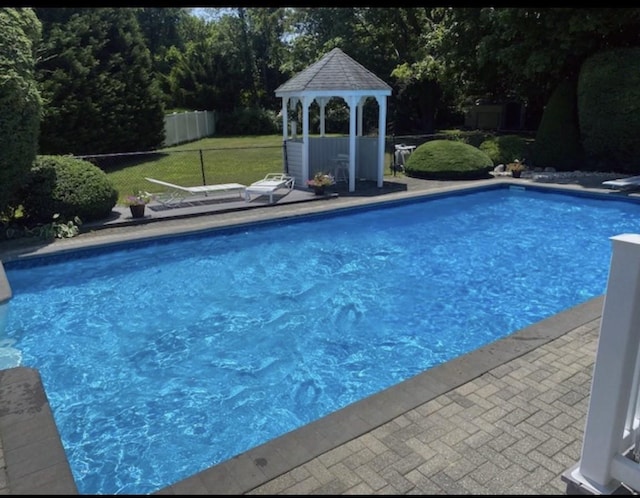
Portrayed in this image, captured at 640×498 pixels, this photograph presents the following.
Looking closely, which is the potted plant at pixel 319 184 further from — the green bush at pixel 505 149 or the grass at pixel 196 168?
the green bush at pixel 505 149

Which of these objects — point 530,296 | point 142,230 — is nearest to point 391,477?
point 530,296

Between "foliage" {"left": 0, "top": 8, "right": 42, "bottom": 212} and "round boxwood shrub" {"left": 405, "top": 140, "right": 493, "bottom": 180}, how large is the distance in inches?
456

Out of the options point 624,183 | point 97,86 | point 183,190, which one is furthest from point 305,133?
point 97,86

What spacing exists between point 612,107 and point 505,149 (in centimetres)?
379

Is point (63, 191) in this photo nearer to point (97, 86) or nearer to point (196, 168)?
point (196, 168)

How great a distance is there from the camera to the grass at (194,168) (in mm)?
15797

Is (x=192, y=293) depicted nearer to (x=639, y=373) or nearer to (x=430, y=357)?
(x=430, y=357)

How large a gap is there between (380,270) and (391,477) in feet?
19.7

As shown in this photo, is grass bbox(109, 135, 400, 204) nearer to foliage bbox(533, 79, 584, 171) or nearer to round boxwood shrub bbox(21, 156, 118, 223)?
round boxwood shrub bbox(21, 156, 118, 223)

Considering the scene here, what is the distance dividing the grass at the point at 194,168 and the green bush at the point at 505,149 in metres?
3.94

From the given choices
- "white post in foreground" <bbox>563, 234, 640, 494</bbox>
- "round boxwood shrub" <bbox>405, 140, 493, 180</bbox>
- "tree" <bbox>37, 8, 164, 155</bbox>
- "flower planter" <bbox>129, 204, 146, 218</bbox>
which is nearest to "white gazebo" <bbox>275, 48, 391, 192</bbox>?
"round boxwood shrub" <bbox>405, 140, 493, 180</bbox>

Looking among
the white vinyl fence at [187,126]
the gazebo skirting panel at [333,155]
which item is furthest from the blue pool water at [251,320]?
the white vinyl fence at [187,126]

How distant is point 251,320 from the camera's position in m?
6.87

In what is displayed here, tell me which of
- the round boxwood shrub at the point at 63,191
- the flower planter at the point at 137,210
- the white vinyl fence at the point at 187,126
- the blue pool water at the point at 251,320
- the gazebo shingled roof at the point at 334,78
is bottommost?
the blue pool water at the point at 251,320
